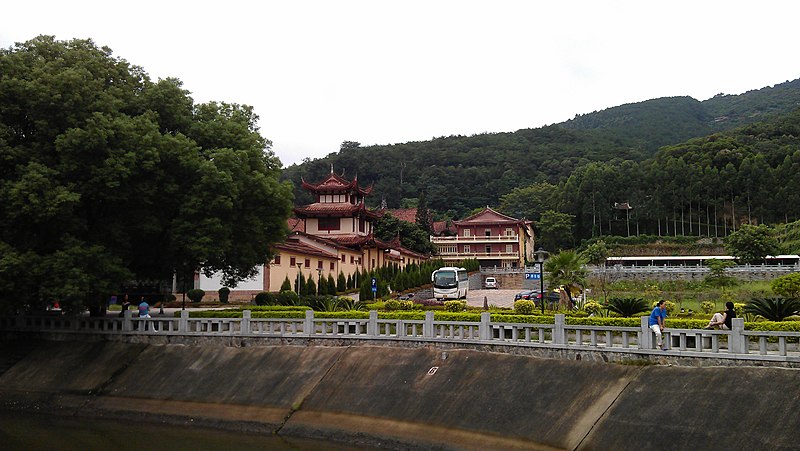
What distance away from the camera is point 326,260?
54094 mm

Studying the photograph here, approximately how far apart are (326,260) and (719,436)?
41309 millimetres

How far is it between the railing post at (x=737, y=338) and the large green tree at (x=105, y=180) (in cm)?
1843

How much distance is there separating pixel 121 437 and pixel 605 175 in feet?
295

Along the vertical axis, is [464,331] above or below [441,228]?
below

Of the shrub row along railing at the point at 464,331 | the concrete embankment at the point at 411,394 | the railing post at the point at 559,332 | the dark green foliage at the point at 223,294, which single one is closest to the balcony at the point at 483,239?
the dark green foliage at the point at 223,294

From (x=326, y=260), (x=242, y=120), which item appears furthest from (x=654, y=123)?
(x=242, y=120)

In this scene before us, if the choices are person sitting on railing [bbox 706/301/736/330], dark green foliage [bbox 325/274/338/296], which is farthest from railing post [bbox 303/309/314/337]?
dark green foliage [bbox 325/274/338/296]

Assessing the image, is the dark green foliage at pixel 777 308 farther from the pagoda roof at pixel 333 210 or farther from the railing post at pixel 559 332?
the pagoda roof at pixel 333 210

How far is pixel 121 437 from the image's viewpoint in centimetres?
2159

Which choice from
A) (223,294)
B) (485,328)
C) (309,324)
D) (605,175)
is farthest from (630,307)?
(605,175)

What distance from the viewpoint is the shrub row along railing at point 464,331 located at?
16.9 m

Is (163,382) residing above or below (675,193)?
below

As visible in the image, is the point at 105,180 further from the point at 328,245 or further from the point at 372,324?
the point at 328,245

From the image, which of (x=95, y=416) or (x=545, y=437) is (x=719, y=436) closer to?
(x=545, y=437)
